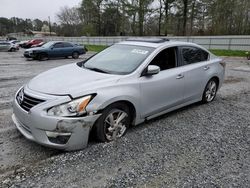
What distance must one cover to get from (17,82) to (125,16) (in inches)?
1518

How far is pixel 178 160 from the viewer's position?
3078mm

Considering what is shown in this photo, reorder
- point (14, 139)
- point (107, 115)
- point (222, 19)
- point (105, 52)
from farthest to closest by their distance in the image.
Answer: point (222, 19), point (105, 52), point (14, 139), point (107, 115)

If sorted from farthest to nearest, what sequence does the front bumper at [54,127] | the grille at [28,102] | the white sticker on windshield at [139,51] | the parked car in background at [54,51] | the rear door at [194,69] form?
1. the parked car in background at [54,51]
2. the rear door at [194,69]
3. the white sticker on windshield at [139,51]
4. the grille at [28,102]
5. the front bumper at [54,127]

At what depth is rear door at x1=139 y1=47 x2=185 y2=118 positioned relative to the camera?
378 centimetres

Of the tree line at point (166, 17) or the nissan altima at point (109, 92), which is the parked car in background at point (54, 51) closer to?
the nissan altima at point (109, 92)

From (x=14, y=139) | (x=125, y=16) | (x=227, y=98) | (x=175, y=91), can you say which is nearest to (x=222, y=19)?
(x=125, y=16)

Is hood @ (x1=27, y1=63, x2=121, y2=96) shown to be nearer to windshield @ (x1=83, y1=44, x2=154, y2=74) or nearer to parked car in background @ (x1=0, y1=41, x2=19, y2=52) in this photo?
windshield @ (x1=83, y1=44, x2=154, y2=74)

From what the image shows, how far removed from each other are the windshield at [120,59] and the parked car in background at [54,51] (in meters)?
12.9

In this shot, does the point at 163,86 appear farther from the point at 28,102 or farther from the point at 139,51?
the point at 28,102

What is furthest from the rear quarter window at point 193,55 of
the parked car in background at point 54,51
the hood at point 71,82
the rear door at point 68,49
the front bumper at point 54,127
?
the rear door at point 68,49

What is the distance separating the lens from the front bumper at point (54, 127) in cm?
289

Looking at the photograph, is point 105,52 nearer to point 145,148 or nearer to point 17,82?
point 145,148

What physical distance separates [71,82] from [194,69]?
2.59m

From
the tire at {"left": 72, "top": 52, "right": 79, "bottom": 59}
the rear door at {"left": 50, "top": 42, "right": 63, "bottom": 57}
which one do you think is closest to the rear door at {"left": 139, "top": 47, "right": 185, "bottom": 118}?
the rear door at {"left": 50, "top": 42, "right": 63, "bottom": 57}
